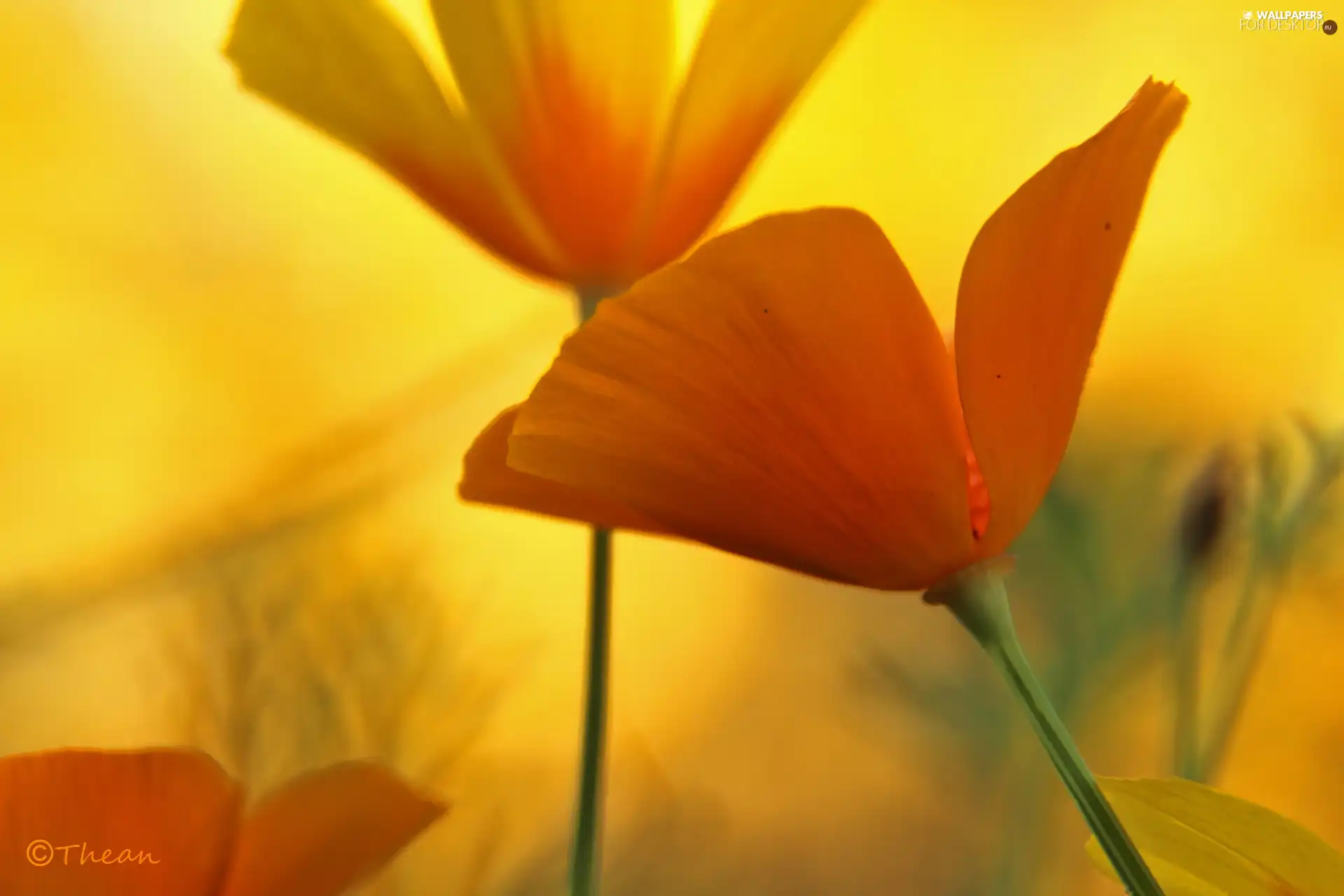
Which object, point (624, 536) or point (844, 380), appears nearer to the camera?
point (844, 380)

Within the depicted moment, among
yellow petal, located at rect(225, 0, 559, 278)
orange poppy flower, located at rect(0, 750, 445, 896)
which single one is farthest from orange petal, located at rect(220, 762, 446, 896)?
yellow petal, located at rect(225, 0, 559, 278)

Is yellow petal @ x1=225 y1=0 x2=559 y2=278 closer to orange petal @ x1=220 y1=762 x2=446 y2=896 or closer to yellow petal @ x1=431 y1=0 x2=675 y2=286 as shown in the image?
yellow petal @ x1=431 y1=0 x2=675 y2=286

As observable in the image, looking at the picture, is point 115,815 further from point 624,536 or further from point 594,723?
point 624,536

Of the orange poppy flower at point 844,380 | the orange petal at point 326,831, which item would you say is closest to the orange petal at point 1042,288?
the orange poppy flower at point 844,380

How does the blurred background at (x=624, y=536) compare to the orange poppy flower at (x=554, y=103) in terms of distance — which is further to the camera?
the blurred background at (x=624, y=536)

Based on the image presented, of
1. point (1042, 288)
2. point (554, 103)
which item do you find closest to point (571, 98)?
point (554, 103)

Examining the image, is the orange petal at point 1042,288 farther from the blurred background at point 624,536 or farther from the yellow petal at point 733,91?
the blurred background at point 624,536
